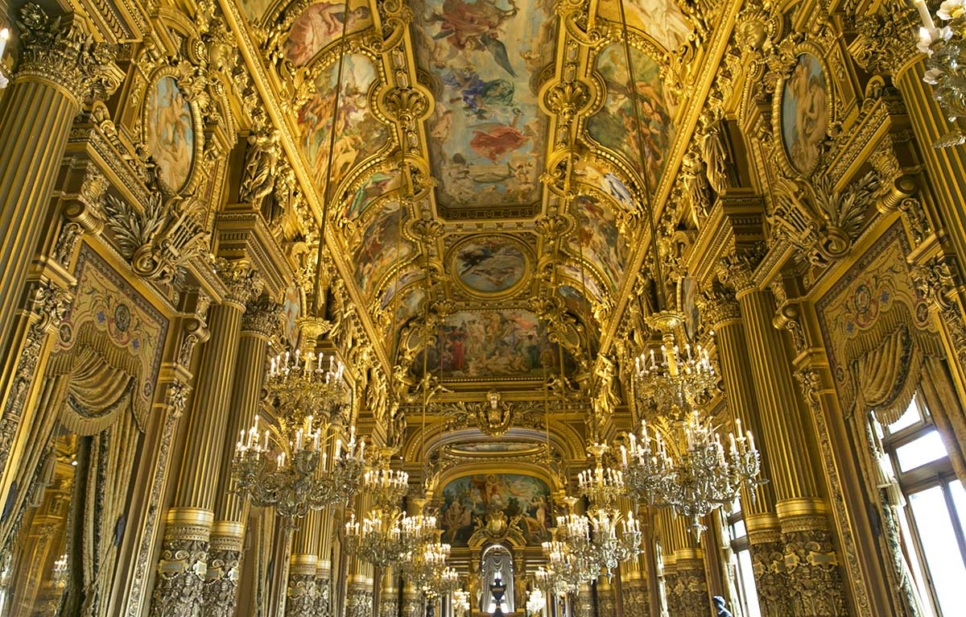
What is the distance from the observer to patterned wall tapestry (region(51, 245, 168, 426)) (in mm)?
6203

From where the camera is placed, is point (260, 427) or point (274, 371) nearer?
point (274, 371)

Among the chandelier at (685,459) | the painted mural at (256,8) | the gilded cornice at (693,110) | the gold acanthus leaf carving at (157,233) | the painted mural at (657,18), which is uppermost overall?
the painted mural at (657,18)

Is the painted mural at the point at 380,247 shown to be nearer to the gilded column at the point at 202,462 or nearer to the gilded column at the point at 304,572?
the gilded column at the point at 304,572

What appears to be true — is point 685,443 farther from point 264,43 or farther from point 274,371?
point 264,43

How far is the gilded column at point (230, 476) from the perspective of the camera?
312 inches

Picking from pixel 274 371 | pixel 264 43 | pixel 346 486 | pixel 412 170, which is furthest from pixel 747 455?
pixel 412 170

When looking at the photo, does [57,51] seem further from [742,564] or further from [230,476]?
[742,564]

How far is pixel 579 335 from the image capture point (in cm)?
2236

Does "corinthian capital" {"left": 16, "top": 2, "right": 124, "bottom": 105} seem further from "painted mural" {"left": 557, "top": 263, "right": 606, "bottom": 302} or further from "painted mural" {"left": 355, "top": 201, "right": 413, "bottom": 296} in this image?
"painted mural" {"left": 557, "top": 263, "right": 606, "bottom": 302}

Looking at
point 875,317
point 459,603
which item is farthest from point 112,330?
point 459,603

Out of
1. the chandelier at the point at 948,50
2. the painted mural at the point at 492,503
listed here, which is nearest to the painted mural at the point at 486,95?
the chandelier at the point at 948,50

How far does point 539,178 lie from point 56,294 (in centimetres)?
1226

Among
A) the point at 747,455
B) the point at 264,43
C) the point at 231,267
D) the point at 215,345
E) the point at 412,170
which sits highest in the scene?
the point at 412,170

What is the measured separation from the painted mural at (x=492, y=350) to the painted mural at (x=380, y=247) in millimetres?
5327
